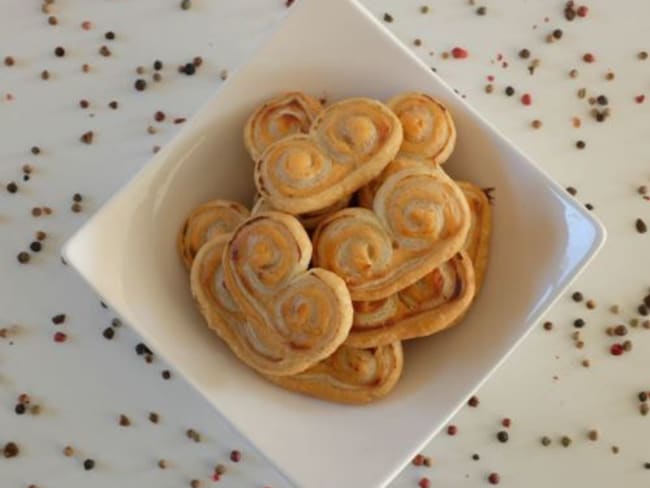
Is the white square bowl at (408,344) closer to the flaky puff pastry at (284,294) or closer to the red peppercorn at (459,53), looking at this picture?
the flaky puff pastry at (284,294)

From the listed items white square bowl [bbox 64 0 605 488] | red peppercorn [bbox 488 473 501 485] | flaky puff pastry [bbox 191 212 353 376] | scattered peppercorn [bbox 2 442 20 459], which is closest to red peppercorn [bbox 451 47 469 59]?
white square bowl [bbox 64 0 605 488]

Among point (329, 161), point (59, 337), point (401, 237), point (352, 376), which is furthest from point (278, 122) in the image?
point (59, 337)

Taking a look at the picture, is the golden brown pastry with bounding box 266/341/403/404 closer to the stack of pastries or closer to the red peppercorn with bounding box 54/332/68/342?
the stack of pastries

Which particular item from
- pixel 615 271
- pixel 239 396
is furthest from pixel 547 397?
pixel 239 396

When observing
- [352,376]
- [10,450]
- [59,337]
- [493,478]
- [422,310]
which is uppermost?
[422,310]

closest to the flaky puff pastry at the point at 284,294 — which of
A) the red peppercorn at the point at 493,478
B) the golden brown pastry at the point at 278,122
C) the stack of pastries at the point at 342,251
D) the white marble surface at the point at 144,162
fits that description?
the stack of pastries at the point at 342,251

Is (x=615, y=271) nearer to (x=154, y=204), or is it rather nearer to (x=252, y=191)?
(x=252, y=191)

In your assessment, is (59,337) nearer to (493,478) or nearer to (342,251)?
(342,251)
